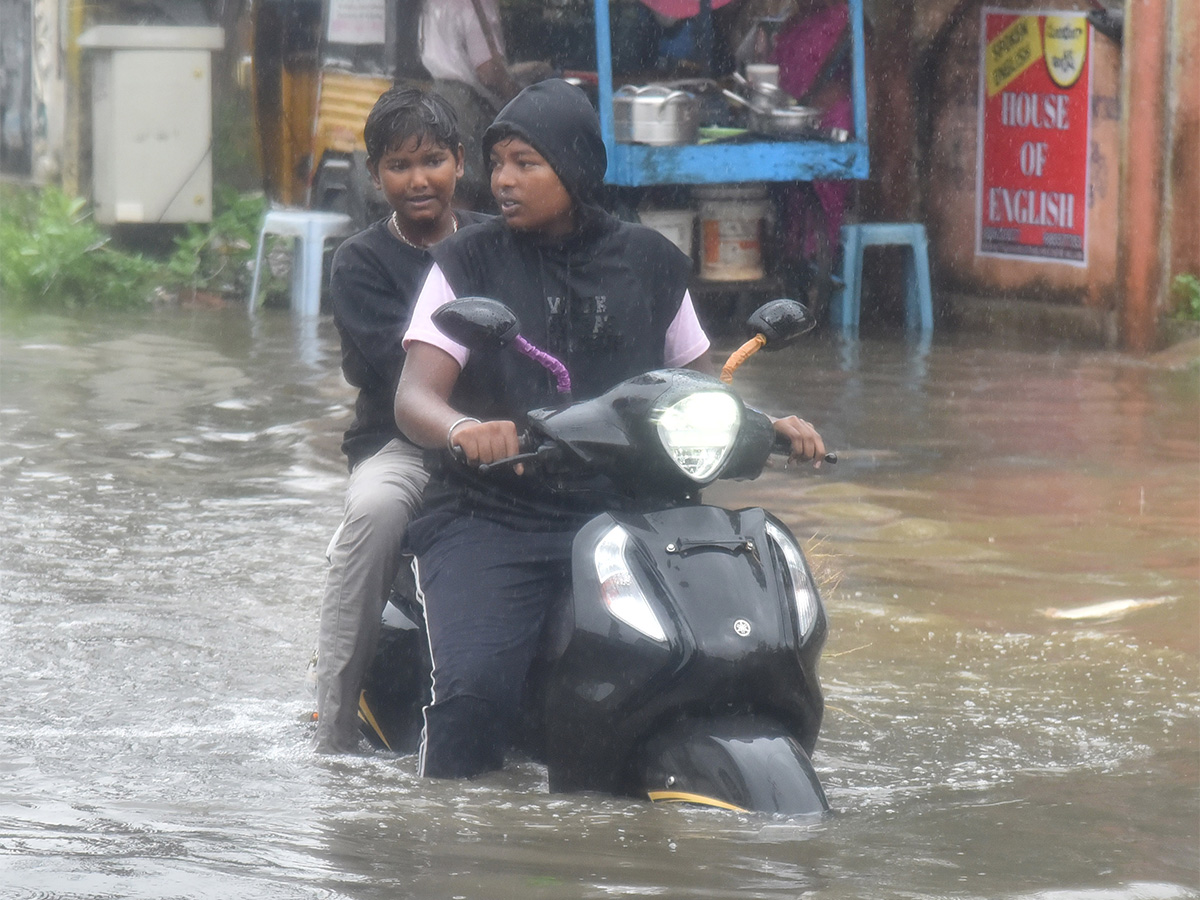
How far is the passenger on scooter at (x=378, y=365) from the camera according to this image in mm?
3770

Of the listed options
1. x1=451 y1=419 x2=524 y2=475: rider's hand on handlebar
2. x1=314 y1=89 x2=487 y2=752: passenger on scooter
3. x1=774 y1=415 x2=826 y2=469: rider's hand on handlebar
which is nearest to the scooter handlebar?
x1=774 y1=415 x2=826 y2=469: rider's hand on handlebar

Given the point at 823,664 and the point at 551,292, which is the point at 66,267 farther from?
the point at 551,292

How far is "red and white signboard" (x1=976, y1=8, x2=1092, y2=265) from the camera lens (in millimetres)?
11211

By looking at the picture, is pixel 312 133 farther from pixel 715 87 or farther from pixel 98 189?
pixel 715 87

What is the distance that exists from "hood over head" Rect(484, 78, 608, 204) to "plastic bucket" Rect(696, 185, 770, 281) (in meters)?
8.18

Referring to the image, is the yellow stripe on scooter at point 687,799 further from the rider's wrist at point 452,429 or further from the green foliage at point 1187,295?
the green foliage at point 1187,295

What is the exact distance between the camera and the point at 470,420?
3.26 m

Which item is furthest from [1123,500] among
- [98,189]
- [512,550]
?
[98,189]

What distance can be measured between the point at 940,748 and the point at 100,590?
9.20 feet

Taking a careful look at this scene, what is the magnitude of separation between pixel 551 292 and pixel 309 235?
29.3ft

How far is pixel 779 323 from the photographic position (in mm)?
3441

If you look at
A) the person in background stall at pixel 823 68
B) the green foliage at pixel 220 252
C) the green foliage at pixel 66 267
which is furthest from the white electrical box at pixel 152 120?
the person in background stall at pixel 823 68

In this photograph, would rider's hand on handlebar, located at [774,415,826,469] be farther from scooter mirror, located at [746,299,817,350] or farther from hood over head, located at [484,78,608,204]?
hood over head, located at [484,78,608,204]

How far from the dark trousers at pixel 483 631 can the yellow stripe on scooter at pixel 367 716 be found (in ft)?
1.63
